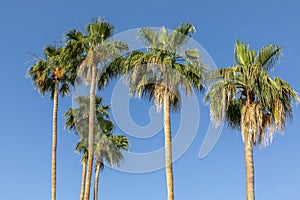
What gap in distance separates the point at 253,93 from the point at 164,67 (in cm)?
497

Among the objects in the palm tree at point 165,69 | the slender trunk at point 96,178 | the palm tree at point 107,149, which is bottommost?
the slender trunk at point 96,178

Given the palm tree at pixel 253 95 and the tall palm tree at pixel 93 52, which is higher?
the tall palm tree at pixel 93 52

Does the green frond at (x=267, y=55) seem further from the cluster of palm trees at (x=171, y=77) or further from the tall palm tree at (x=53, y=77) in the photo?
the tall palm tree at (x=53, y=77)

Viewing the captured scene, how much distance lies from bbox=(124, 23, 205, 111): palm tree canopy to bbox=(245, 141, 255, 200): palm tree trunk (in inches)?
221

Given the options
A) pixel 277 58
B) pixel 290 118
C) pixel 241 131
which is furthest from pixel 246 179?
pixel 277 58

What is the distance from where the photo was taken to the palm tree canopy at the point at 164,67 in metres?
25.3

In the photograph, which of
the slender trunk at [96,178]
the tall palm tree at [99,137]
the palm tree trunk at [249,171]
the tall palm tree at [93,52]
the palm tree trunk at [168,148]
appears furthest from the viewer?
the slender trunk at [96,178]

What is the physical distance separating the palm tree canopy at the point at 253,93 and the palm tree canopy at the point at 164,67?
288 cm

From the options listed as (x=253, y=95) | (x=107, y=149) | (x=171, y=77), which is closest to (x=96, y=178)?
(x=107, y=149)

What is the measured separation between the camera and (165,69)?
2517 cm

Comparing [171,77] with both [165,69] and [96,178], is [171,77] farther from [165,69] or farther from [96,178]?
[96,178]

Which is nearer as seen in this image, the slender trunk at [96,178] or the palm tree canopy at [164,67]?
the palm tree canopy at [164,67]

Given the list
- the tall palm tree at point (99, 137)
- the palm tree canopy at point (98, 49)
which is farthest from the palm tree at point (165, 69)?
the tall palm tree at point (99, 137)

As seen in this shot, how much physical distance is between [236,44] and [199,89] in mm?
3835
